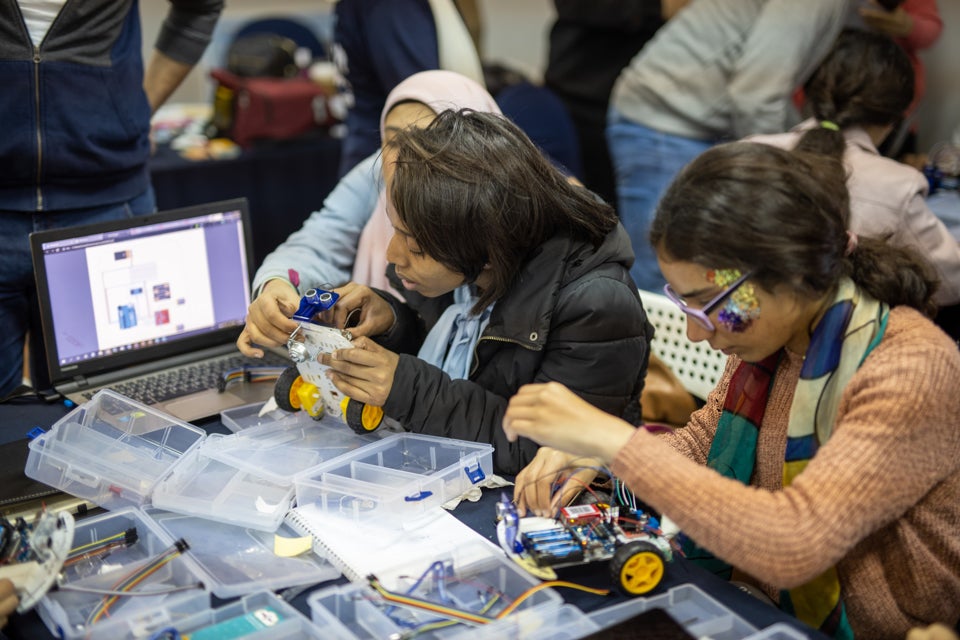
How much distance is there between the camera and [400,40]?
106 inches

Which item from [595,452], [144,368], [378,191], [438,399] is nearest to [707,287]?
[595,452]

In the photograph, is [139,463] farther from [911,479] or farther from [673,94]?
[673,94]

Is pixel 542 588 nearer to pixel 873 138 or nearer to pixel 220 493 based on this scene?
pixel 220 493

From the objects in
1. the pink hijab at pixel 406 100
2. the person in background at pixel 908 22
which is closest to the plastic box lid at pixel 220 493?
the pink hijab at pixel 406 100

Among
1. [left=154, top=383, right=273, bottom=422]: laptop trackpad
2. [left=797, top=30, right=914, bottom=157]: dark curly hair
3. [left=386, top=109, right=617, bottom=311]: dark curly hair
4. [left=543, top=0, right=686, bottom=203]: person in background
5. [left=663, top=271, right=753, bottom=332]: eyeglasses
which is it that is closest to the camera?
[left=663, top=271, right=753, bottom=332]: eyeglasses

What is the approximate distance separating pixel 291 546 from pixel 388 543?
5.8 inches

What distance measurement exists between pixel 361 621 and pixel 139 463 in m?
0.55

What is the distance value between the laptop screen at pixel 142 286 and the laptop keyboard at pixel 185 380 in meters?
0.06

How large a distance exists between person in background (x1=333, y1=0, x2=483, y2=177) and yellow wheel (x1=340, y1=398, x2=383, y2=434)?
4.05ft

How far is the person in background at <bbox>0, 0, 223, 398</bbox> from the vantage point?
2.14 m

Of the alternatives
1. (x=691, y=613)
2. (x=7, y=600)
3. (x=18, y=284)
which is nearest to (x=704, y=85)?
(x=18, y=284)

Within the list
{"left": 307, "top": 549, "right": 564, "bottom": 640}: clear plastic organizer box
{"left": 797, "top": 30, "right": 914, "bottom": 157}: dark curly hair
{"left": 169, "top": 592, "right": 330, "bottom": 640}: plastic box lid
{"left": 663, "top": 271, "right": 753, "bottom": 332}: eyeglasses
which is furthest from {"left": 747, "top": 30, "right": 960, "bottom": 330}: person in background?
{"left": 169, "top": 592, "right": 330, "bottom": 640}: plastic box lid

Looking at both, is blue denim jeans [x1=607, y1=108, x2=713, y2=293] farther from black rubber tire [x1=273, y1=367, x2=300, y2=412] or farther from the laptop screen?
black rubber tire [x1=273, y1=367, x2=300, y2=412]

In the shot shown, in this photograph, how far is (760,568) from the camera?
1.21m
